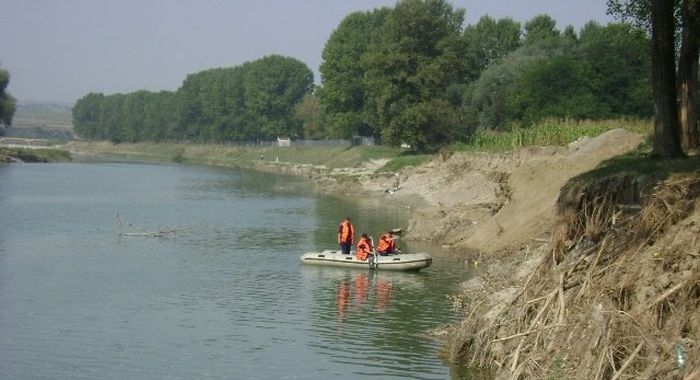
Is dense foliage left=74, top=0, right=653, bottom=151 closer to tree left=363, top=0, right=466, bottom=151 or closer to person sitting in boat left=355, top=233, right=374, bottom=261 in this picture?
tree left=363, top=0, right=466, bottom=151

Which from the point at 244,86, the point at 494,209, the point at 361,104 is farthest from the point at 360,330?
the point at 244,86

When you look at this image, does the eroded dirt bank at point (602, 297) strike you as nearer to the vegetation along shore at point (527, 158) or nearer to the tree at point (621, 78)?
the vegetation along shore at point (527, 158)

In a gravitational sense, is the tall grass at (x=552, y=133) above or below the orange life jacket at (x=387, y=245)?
above

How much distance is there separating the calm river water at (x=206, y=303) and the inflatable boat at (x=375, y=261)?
416 millimetres

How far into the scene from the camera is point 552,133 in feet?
209

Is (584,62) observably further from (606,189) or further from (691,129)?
(606,189)

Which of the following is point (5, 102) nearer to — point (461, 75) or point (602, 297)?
point (461, 75)

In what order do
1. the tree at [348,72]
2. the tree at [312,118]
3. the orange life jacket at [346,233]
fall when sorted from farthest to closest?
the tree at [312,118] < the tree at [348,72] < the orange life jacket at [346,233]

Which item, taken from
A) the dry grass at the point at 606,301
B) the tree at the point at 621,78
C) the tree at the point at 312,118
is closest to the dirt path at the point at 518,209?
the dry grass at the point at 606,301

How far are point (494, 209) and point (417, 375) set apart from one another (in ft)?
72.0

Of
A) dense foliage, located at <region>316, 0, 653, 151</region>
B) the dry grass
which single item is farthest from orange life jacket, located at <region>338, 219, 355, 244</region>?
dense foliage, located at <region>316, 0, 653, 151</region>

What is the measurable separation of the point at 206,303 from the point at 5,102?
119522 mm

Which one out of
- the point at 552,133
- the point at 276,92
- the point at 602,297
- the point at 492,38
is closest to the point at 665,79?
the point at 602,297

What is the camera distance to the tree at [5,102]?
14312 centimetres
